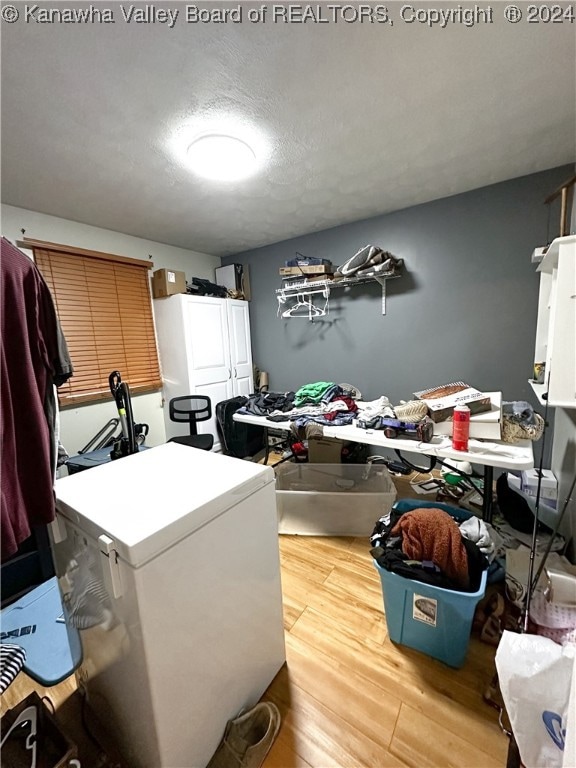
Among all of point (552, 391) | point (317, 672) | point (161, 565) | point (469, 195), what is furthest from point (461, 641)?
point (469, 195)

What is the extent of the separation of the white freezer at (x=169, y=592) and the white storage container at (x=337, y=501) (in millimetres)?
996

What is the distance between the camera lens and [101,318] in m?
3.00

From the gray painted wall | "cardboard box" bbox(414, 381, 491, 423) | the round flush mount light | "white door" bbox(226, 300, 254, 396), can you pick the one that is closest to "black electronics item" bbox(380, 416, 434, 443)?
"cardboard box" bbox(414, 381, 491, 423)

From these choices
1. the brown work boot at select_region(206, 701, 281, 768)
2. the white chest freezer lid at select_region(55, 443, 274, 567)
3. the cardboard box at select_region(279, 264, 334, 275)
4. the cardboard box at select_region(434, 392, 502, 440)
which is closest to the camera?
the white chest freezer lid at select_region(55, 443, 274, 567)

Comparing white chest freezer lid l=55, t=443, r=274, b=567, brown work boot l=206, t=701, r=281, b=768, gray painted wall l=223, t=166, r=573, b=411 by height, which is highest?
gray painted wall l=223, t=166, r=573, b=411

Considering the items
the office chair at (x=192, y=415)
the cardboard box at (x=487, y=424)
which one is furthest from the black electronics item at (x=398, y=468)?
the office chair at (x=192, y=415)

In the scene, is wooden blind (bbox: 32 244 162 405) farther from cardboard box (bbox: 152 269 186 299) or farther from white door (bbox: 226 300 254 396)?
white door (bbox: 226 300 254 396)

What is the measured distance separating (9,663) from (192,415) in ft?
7.44

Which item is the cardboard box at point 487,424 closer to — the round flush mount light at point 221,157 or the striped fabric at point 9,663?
the striped fabric at point 9,663

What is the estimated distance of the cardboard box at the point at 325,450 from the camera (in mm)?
2639

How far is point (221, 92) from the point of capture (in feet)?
4.62

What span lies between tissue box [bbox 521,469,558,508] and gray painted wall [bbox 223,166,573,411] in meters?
0.65

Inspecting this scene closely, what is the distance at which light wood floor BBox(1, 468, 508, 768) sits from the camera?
3.21ft

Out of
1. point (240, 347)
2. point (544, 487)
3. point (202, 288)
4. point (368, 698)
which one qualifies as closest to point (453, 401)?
point (544, 487)
